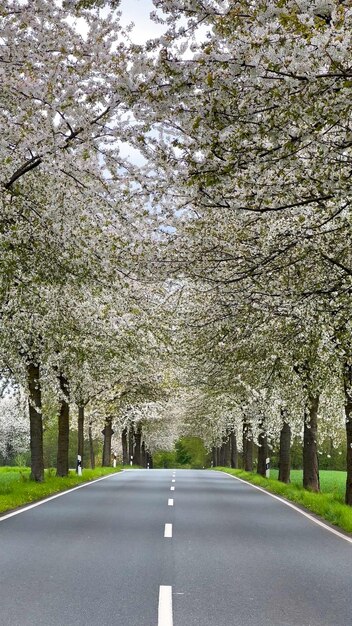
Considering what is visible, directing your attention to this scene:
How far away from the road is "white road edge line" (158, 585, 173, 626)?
0.01 m

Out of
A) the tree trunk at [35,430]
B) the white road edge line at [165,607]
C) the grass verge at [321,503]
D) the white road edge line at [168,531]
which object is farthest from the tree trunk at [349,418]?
the white road edge line at [165,607]

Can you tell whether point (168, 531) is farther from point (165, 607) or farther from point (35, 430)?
point (35, 430)

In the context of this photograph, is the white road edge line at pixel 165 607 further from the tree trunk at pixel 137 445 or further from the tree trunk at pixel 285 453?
the tree trunk at pixel 137 445

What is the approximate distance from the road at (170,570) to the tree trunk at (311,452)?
25.4 ft

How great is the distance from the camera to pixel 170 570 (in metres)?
8.56

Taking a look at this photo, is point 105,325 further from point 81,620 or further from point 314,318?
point 81,620

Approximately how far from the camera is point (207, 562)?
9.21m

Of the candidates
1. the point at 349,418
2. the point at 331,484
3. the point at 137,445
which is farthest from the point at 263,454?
the point at 137,445

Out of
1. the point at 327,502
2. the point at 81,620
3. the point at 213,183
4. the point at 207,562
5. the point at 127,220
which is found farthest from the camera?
the point at 327,502

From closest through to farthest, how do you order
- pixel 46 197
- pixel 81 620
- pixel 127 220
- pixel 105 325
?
pixel 81 620
pixel 127 220
pixel 46 197
pixel 105 325

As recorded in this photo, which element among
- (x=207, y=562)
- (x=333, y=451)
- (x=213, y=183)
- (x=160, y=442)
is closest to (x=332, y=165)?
(x=213, y=183)

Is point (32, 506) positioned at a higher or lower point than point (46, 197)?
lower

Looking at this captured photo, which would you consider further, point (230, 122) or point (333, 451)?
point (333, 451)

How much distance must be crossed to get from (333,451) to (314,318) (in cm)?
8888
